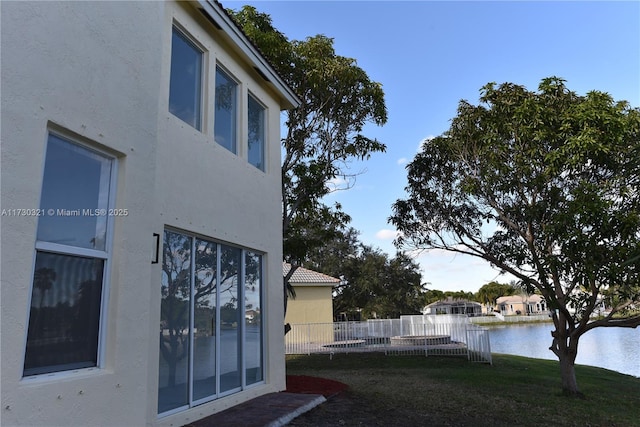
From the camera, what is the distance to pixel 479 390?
37.0ft

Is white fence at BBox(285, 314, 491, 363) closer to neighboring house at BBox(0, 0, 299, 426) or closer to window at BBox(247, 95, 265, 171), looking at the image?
window at BBox(247, 95, 265, 171)

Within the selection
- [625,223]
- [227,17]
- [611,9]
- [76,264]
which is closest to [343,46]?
[227,17]

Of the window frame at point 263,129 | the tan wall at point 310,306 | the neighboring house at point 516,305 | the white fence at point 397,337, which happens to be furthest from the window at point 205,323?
the neighboring house at point 516,305

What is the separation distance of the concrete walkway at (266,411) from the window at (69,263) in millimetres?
2660

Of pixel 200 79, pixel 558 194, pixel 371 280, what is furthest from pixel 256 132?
pixel 371 280

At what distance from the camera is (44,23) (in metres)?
3.96

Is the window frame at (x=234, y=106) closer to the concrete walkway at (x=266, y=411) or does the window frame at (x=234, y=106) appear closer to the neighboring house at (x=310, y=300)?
the concrete walkway at (x=266, y=411)

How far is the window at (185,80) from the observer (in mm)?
6875

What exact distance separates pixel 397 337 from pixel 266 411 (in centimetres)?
1429

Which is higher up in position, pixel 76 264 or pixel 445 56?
pixel 445 56

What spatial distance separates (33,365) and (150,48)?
12.0 feet

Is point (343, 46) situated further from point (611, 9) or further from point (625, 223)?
point (625, 223)

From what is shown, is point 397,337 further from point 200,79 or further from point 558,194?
point 200,79

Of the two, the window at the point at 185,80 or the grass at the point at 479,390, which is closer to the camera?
the window at the point at 185,80
